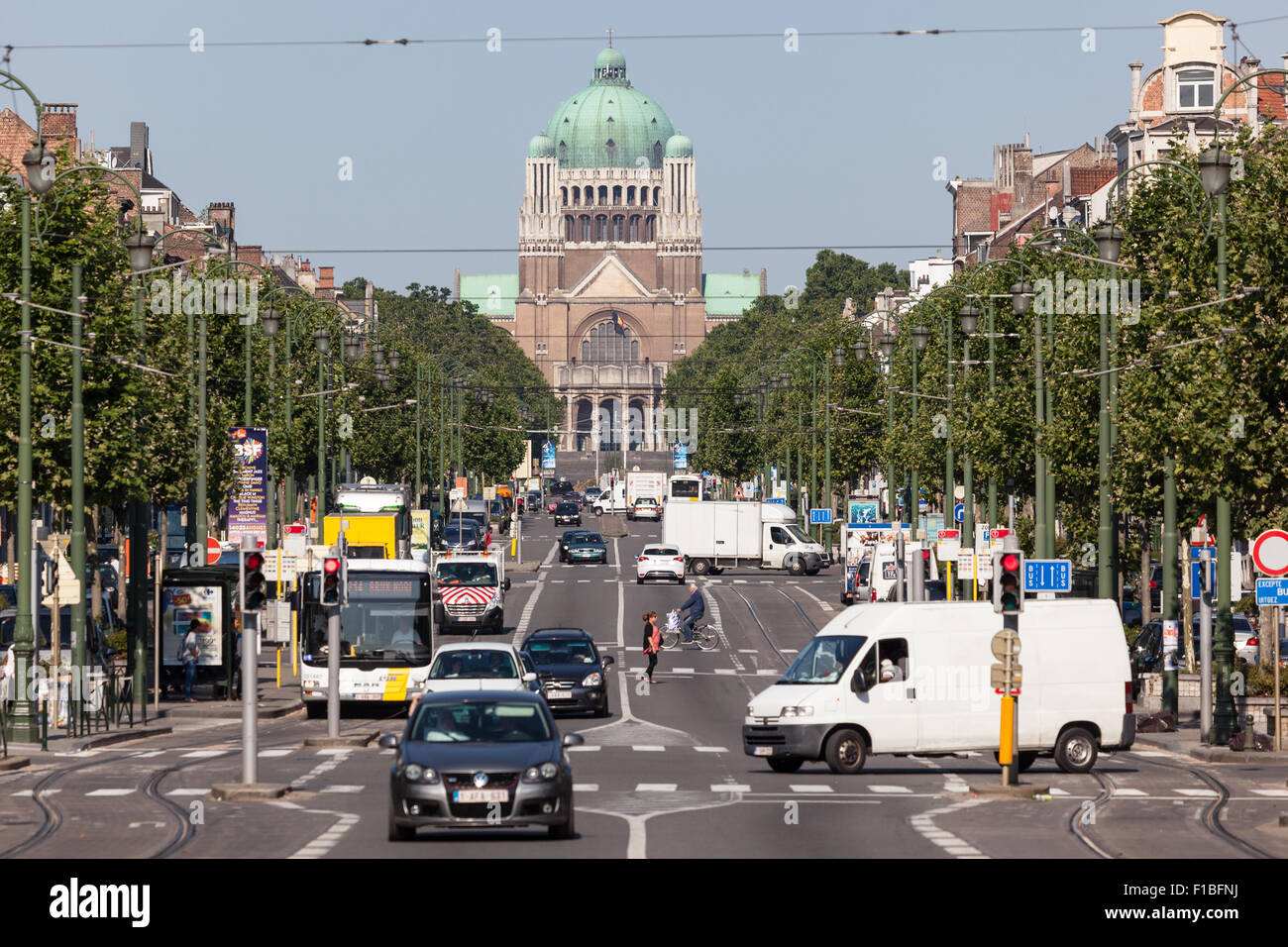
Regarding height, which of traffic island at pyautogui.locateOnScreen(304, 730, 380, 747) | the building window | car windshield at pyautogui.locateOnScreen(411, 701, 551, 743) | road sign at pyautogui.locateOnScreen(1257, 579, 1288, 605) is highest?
the building window

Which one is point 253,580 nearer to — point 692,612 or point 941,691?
point 941,691

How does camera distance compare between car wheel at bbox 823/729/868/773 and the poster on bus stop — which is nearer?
car wheel at bbox 823/729/868/773

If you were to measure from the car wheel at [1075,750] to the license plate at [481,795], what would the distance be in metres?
11.6

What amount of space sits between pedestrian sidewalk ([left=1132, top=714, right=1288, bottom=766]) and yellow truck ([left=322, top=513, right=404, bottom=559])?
121 ft

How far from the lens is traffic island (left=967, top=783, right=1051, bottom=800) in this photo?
81.3ft

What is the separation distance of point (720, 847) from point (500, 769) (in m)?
2.00

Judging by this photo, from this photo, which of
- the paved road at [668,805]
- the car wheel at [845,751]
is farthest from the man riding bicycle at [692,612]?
the car wheel at [845,751]

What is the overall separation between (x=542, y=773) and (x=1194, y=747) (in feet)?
53.9

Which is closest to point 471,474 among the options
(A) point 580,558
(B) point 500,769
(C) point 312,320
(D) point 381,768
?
(A) point 580,558

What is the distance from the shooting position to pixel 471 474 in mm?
152625

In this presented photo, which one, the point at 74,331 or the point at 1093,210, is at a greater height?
the point at 1093,210

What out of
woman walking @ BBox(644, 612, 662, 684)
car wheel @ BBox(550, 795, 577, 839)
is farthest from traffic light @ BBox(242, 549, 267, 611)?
woman walking @ BBox(644, 612, 662, 684)

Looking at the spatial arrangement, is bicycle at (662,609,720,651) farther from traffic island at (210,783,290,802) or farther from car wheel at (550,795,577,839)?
car wheel at (550,795,577,839)
